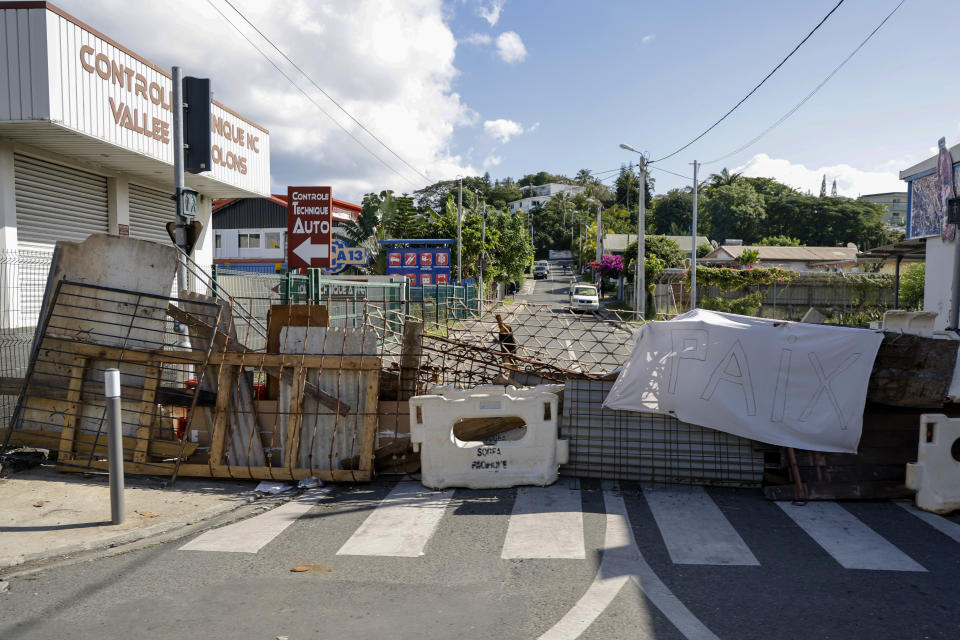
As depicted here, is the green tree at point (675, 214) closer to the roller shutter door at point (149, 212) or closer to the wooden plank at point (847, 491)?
the roller shutter door at point (149, 212)

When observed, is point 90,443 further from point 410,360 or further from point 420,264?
point 420,264

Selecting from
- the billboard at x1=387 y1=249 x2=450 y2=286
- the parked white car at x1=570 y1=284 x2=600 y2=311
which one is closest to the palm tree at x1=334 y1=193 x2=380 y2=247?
the billboard at x1=387 y1=249 x2=450 y2=286

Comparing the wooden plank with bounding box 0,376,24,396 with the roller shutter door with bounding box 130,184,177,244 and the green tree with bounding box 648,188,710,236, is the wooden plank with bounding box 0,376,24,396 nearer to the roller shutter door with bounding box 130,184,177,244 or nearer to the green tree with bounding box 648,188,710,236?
the roller shutter door with bounding box 130,184,177,244

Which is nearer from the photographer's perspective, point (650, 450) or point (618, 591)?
point (618, 591)

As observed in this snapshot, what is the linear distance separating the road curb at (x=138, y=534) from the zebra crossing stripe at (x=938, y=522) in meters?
6.50

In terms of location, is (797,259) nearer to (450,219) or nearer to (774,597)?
(450,219)

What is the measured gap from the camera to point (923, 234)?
20.0 m

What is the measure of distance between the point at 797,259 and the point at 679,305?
26839 millimetres

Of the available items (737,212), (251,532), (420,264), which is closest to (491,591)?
(251,532)

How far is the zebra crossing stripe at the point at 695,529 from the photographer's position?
17.4 ft

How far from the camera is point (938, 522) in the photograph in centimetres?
616

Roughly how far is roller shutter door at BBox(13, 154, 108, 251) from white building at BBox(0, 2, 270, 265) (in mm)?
19

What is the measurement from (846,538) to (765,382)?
1909mm

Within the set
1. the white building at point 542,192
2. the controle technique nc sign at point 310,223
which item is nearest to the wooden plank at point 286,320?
the controle technique nc sign at point 310,223
